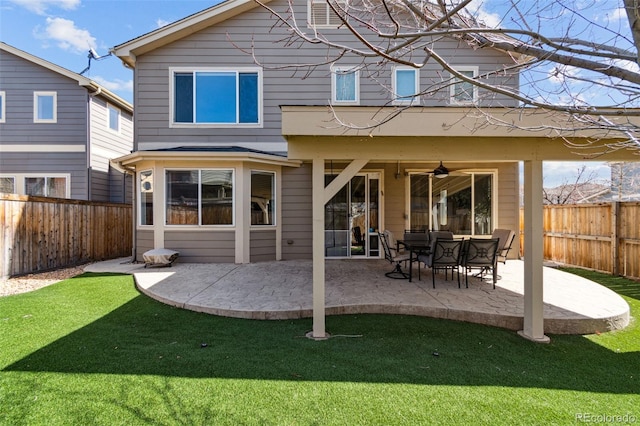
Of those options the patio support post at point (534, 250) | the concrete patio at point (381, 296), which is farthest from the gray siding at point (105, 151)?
the patio support post at point (534, 250)

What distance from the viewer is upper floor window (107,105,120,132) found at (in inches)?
490

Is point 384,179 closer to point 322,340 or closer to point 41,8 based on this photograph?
point 322,340

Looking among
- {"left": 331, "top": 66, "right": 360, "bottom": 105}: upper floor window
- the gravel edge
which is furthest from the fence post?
the gravel edge

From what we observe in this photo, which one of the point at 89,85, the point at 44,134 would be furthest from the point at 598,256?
the point at 44,134

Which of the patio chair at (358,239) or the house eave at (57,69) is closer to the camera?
the patio chair at (358,239)

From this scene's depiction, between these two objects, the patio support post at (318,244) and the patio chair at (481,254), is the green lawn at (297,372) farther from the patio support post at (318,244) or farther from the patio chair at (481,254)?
the patio chair at (481,254)

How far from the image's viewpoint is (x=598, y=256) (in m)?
7.82

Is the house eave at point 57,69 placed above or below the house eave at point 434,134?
above

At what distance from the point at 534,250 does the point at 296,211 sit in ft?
19.5

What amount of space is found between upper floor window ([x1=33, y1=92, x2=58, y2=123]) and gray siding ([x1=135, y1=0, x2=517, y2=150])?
4938 mm

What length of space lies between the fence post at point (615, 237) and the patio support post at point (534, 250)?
17.2ft

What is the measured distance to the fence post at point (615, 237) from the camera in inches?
285

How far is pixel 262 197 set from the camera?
27.8 feet

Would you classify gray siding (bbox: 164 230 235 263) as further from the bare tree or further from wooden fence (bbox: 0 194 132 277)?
the bare tree
